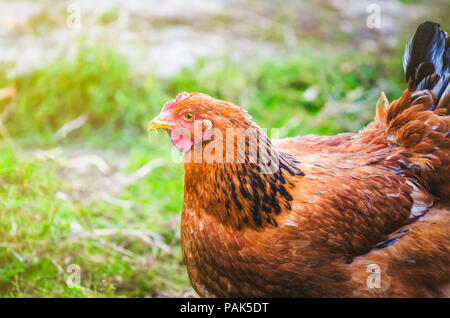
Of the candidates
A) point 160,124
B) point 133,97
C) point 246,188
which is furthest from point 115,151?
point 246,188

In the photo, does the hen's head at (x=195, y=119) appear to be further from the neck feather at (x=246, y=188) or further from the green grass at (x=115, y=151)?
the green grass at (x=115, y=151)

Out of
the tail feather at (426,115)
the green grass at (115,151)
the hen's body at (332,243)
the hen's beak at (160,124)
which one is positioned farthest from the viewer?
the green grass at (115,151)

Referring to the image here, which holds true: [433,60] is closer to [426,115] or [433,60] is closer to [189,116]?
[426,115]

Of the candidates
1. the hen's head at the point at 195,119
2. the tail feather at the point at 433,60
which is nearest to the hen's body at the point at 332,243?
the hen's head at the point at 195,119

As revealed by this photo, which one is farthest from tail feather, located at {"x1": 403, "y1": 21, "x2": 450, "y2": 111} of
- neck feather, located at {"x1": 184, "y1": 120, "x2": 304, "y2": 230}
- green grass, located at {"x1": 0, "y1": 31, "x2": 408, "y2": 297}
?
green grass, located at {"x1": 0, "y1": 31, "x2": 408, "y2": 297}

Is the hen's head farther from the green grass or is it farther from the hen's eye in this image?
the green grass

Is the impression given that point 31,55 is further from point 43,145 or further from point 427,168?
point 427,168

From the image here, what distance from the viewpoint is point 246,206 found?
1.93m

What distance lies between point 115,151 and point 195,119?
2433 millimetres

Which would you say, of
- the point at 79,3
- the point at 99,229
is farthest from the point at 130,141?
the point at 79,3

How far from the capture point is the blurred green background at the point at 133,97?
2.75 metres

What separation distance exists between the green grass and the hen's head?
1065 millimetres

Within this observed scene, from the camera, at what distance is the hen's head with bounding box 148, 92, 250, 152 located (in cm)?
193
